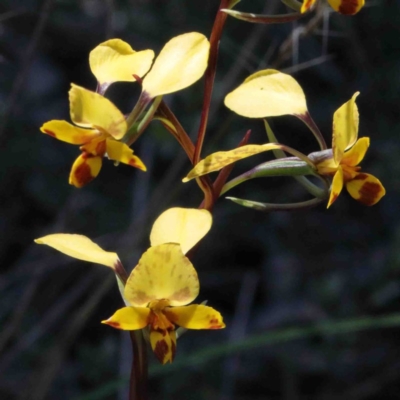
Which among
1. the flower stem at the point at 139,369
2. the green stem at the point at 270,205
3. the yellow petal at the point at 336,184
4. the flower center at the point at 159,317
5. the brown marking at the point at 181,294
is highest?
the yellow petal at the point at 336,184

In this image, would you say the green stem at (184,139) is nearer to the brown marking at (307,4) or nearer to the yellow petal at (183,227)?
the yellow petal at (183,227)

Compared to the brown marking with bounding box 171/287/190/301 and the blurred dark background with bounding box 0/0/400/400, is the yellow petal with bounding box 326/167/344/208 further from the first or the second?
the blurred dark background with bounding box 0/0/400/400

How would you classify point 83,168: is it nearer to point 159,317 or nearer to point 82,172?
point 82,172

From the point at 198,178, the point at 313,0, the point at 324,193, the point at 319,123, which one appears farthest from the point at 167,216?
the point at 319,123

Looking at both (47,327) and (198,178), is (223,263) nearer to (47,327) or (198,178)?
(47,327)

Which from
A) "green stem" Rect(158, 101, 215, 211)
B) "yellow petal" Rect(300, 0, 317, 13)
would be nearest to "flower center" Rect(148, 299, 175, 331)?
"green stem" Rect(158, 101, 215, 211)

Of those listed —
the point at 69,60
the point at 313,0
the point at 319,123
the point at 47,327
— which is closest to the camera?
the point at 313,0

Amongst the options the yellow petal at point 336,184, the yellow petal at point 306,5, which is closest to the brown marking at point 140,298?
the yellow petal at point 336,184

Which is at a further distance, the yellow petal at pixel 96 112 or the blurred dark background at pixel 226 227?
the blurred dark background at pixel 226 227
